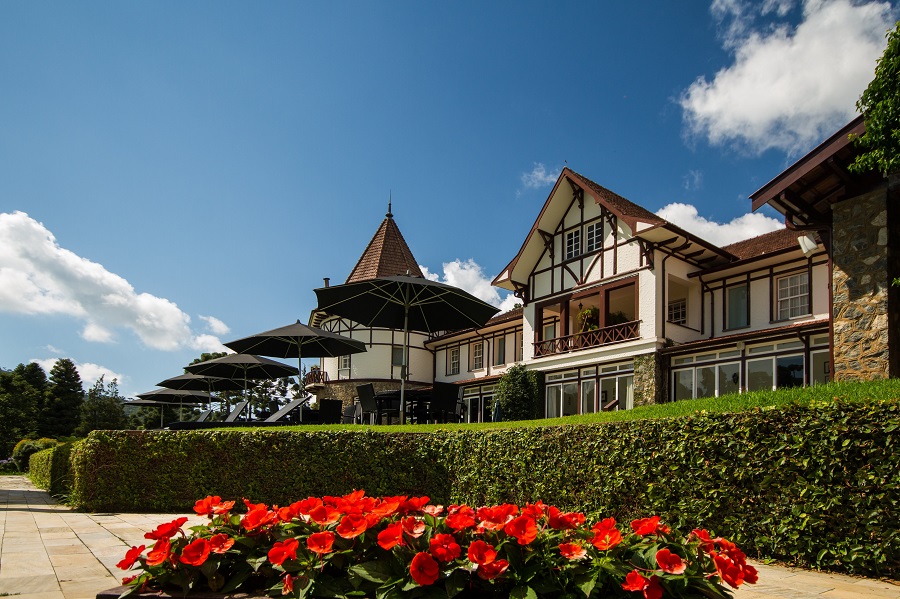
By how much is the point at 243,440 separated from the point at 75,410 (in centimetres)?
3734

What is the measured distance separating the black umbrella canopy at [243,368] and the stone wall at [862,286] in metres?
11.9

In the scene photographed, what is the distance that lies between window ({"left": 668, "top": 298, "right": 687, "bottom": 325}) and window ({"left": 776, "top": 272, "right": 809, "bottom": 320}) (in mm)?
3024

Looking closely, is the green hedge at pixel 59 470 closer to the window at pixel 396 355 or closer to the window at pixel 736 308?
the window at pixel 736 308

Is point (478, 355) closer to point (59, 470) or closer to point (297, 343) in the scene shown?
point (297, 343)

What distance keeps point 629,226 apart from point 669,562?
18.6 metres

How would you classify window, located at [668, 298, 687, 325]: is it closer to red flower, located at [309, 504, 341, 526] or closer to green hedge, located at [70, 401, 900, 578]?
green hedge, located at [70, 401, 900, 578]

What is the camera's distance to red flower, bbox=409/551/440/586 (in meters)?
2.64

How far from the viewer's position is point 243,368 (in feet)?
58.9

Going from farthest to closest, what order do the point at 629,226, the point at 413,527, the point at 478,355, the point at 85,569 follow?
the point at 478,355, the point at 629,226, the point at 85,569, the point at 413,527

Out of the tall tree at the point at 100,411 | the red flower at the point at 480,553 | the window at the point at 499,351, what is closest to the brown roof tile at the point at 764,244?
the window at the point at 499,351

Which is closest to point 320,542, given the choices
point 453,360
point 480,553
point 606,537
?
point 480,553

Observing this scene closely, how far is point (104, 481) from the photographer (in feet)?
32.1

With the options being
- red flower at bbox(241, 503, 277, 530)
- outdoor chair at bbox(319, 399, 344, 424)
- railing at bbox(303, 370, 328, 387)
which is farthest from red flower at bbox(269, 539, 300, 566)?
railing at bbox(303, 370, 328, 387)

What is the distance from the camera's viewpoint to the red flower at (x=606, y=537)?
2.81 metres
